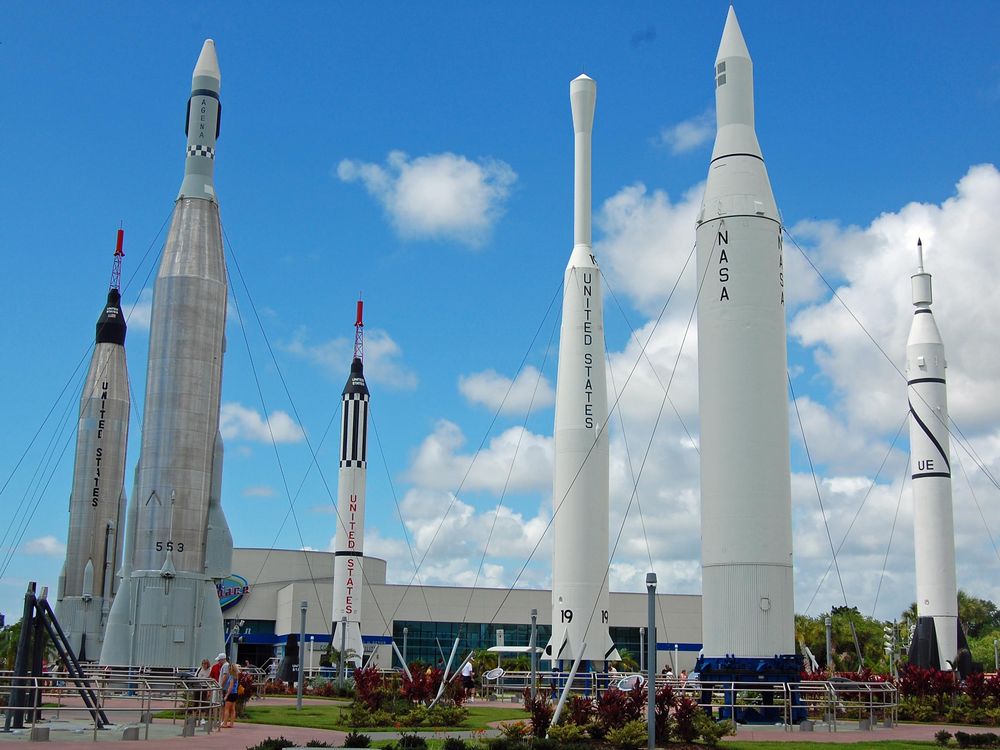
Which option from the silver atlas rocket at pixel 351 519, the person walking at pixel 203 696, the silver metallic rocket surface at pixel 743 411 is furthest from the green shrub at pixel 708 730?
the silver atlas rocket at pixel 351 519

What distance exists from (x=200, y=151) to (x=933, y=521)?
94.0ft

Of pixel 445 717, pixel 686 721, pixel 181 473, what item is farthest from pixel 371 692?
pixel 181 473

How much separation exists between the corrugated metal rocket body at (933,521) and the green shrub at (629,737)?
25969mm

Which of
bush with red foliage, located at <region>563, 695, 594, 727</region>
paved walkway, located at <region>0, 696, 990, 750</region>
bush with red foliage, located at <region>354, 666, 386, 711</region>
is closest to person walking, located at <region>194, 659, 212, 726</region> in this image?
paved walkway, located at <region>0, 696, 990, 750</region>

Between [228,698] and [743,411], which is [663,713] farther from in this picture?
[743,411]

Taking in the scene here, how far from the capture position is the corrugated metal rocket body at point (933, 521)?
3938cm

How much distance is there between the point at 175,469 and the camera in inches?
1209

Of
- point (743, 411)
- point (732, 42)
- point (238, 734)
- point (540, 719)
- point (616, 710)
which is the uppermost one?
point (732, 42)

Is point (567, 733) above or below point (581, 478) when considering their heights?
below

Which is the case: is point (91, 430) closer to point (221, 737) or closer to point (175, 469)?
point (175, 469)

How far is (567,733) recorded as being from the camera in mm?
17031

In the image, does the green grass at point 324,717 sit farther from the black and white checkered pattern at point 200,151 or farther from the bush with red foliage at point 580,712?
the black and white checkered pattern at point 200,151

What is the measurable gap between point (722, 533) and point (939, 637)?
732 inches

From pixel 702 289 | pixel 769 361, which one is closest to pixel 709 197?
pixel 702 289
